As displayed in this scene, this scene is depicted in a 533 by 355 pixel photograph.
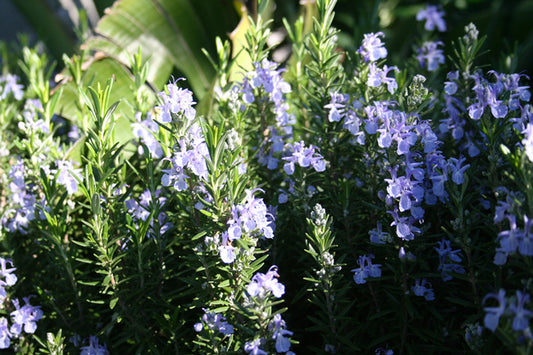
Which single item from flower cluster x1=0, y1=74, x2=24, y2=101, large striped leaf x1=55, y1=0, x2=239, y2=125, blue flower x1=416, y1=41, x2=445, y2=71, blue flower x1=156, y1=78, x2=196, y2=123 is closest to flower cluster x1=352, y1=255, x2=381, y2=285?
blue flower x1=156, y1=78, x2=196, y2=123

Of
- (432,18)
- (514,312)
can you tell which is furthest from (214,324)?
(432,18)

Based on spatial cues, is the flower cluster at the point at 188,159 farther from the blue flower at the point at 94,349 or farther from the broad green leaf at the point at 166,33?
the broad green leaf at the point at 166,33

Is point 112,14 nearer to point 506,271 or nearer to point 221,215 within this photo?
point 221,215

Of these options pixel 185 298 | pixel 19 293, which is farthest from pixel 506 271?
pixel 19 293

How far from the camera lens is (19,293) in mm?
1462

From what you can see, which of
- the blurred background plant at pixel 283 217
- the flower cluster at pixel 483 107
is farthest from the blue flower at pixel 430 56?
the flower cluster at pixel 483 107

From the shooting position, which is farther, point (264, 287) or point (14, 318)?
point (14, 318)

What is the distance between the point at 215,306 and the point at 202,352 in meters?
0.11

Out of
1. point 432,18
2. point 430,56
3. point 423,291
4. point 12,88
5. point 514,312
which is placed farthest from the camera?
point 432,18

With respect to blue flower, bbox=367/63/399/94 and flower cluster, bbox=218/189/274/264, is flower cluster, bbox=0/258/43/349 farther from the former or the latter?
blue flower, bbox=367/63/399/94

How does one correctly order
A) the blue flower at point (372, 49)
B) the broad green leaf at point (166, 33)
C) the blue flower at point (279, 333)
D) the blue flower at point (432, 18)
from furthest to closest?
the blue flower at point (432, 18), the broad green leaf at point (166, 33), the blue flower at point (372, 49), the blue flower at point (279, 333)

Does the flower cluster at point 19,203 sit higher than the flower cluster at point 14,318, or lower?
higher

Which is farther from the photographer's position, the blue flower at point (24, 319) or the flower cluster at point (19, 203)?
the flower cluster at point (19, 203)

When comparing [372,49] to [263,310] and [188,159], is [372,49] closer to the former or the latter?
[188,159]
